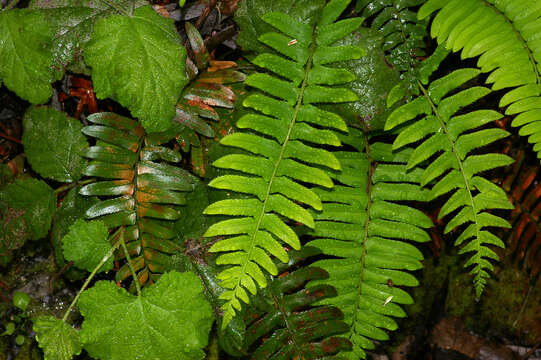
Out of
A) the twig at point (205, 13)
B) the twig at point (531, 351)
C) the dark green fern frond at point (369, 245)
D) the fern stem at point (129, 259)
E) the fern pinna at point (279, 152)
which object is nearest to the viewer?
the fern pinna at point (279, 152)

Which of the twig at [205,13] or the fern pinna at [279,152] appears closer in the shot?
the fern pinna at [279,152]

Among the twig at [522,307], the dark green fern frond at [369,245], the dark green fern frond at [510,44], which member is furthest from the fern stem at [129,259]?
the twig at [522,307]

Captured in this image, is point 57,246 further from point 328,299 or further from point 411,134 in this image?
point 411,134

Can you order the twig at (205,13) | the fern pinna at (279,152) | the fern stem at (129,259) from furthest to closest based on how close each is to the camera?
the twig at (205,13)
the fern stem at (129,259)
the fern pinna at (279,152)

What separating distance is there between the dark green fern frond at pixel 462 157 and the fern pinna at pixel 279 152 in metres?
0.38

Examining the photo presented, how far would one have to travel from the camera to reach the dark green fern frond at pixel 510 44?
1.92 meters

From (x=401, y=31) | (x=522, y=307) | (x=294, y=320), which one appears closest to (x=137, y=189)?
(x=294, y=320)

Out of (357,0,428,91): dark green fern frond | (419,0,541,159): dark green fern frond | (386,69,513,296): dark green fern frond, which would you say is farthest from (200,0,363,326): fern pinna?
(419,0,541,159): dark green fern frond

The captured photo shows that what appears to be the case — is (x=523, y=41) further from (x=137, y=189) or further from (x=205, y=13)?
(x=137, y=189)

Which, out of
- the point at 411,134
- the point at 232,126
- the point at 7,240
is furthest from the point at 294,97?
the point at 7,240

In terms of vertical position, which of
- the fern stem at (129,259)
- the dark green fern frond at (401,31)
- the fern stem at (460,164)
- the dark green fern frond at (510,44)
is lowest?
the fern stem at (129,259)

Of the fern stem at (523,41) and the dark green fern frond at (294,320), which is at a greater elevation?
the fern stem at (523,41)

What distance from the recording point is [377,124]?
→ 2.17 meters

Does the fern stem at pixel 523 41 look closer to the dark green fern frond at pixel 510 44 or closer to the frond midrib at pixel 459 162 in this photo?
the dark green fern frond at pixel 510 44
